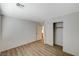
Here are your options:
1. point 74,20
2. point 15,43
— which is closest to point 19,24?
point 15,43

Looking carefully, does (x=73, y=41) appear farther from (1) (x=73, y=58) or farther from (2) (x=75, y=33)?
(1) (x=73, y=58)

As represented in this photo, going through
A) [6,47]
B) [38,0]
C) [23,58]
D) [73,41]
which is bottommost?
[6,47]

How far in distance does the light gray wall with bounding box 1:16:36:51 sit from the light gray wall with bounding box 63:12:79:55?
325cm

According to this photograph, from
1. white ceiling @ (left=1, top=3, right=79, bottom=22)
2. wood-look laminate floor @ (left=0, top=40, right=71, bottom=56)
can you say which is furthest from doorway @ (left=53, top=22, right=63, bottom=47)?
white ceiling @ (left=1, top=3, right=79, bottom=22)

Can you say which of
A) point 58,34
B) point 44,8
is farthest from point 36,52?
point 44,8

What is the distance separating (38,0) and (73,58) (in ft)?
1.79

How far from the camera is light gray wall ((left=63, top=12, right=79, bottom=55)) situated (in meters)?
3.59

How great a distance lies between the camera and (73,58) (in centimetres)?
68

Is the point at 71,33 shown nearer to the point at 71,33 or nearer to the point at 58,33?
the point at 71,33

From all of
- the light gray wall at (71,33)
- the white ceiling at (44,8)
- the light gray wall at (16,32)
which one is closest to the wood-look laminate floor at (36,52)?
the light gray wall at (71,33)

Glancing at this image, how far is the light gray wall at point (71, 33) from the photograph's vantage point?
141 inches

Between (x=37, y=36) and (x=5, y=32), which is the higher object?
(x=5, y=32)

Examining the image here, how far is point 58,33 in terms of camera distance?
5.72 metres

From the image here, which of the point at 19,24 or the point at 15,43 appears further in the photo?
the point at 19,24
